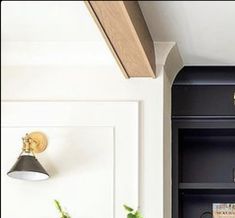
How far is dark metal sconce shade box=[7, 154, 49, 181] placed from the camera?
2.88 meters

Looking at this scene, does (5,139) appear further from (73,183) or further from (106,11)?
(106,11)

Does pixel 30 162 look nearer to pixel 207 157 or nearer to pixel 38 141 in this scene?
pixel 38 141

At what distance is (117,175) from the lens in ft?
10.2

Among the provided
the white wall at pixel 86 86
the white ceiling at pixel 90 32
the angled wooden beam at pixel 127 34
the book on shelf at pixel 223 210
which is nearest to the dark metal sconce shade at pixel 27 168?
the white wall at pixel 86 86

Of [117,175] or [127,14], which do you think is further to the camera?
[117,175]

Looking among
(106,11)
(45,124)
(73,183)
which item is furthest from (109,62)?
(106,11)

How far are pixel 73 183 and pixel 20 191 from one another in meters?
0.28

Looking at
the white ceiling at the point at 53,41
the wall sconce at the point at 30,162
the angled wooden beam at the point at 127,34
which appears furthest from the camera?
the wall sconce at the point at 30,162

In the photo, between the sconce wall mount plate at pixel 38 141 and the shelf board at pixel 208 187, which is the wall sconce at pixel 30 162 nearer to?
the sconce wall mount plate at pixel 38 141

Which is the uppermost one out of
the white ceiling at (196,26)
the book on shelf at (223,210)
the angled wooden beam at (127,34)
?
the white ceiling at (196,26)

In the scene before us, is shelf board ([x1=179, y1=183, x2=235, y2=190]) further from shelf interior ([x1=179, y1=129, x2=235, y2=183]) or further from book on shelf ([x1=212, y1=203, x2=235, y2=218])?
book on shelf ([x1=212, y1=203, x2=235, y2=218])

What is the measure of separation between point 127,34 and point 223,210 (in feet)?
5.32

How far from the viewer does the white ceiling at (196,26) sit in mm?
2576

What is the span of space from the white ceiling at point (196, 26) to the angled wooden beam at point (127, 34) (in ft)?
0.23
